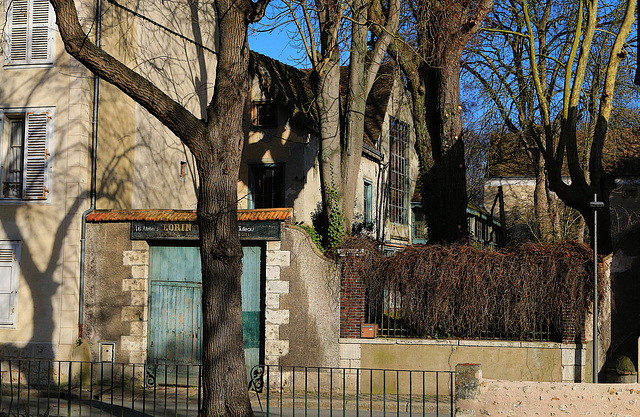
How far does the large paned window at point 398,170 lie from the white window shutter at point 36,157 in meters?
13.7

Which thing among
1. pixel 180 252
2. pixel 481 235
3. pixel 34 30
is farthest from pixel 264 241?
pixel 481 235

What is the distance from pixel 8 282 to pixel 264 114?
27.3 ft

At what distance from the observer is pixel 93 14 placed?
15.4 meters

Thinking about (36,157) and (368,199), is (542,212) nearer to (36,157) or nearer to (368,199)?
(368,199)

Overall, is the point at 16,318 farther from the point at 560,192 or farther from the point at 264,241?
the point at 560,192

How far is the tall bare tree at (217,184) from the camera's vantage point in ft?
28.2

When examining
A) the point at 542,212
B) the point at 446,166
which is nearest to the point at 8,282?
the point at 446,166

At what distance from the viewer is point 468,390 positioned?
7012 millimetres

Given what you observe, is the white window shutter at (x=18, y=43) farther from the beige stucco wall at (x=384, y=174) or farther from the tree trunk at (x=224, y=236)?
the beige stucco wall at (x=384, y=174)

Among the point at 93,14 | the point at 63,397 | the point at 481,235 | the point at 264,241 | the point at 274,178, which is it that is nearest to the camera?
the point at 63,397

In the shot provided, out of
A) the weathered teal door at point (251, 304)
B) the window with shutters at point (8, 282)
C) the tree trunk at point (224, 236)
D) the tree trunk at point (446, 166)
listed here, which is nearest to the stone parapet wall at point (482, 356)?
the weathered teal door at point (251, 304)

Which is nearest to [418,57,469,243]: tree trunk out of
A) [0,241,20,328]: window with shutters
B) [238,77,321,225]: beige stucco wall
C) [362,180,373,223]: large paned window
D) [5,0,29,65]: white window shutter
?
[238,77,321,225]: beige stucco wall

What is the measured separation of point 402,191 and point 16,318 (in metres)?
16.0

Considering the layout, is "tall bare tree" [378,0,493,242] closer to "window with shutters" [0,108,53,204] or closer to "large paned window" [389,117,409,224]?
"window with shutters" [0,108,53,204]
